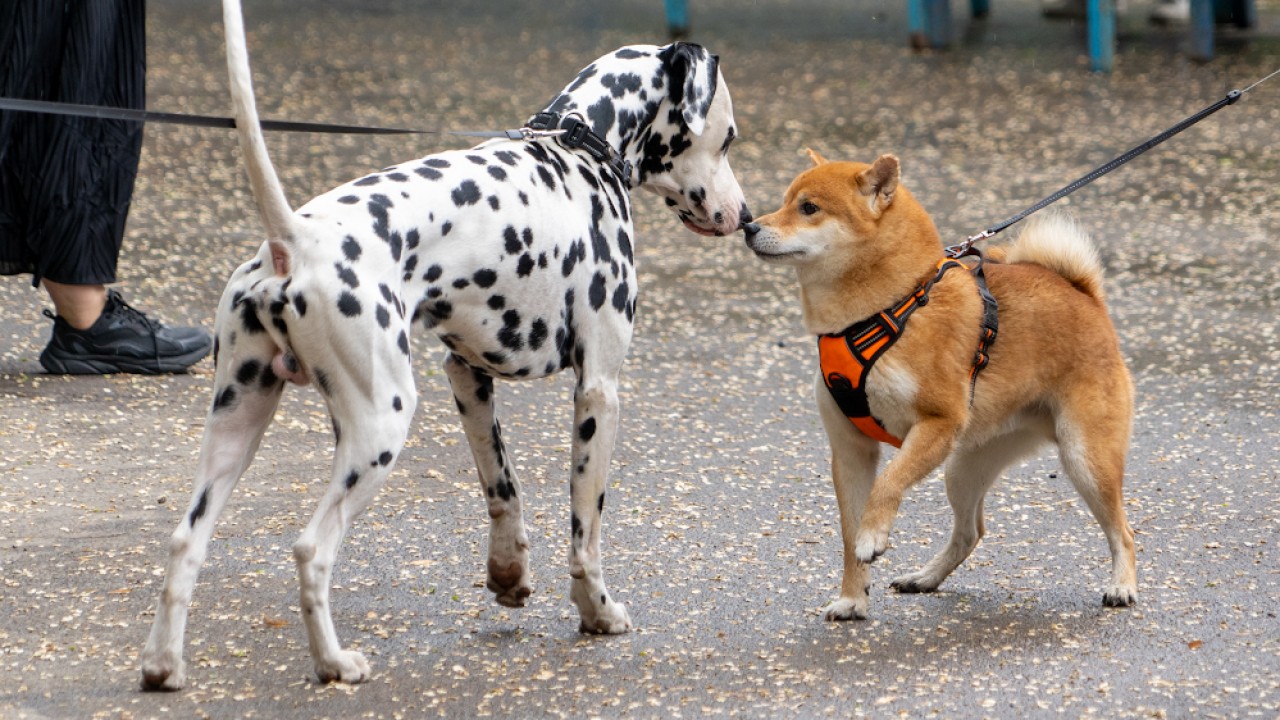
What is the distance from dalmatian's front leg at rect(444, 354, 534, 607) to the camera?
14.3 ft

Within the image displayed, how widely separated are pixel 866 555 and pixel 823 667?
0.35 meters

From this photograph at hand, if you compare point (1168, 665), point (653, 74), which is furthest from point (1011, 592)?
point (653, 74)

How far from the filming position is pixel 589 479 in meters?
4.24

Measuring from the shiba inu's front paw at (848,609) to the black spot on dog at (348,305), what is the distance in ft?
5.77

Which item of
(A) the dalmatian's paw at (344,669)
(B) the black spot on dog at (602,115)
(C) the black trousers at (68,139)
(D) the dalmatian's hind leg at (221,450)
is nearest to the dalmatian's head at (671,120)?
(B) the black spot on dog at (602,115)

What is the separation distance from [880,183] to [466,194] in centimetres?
132

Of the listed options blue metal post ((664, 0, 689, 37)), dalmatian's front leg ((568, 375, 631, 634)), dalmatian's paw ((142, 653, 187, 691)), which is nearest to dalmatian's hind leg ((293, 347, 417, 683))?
dalmatian's paw ((142, 653, 187, 691))

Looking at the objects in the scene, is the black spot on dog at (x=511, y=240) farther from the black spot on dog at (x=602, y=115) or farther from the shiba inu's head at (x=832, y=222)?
the shiba inu's head at (x=832, y=222)

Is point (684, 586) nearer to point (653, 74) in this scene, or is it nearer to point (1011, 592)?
point (1011, 592)

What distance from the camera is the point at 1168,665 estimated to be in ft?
13.4

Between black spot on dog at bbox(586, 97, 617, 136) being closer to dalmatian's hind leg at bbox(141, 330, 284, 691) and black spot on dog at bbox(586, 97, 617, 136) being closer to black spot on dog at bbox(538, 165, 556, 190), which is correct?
black spot on dog at bbox(538, 165, 556, 190)

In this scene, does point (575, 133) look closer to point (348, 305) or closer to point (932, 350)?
point (348, 305)

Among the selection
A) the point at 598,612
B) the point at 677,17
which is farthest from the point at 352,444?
the point at 677,17

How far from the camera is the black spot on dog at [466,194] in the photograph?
12.5 ft
